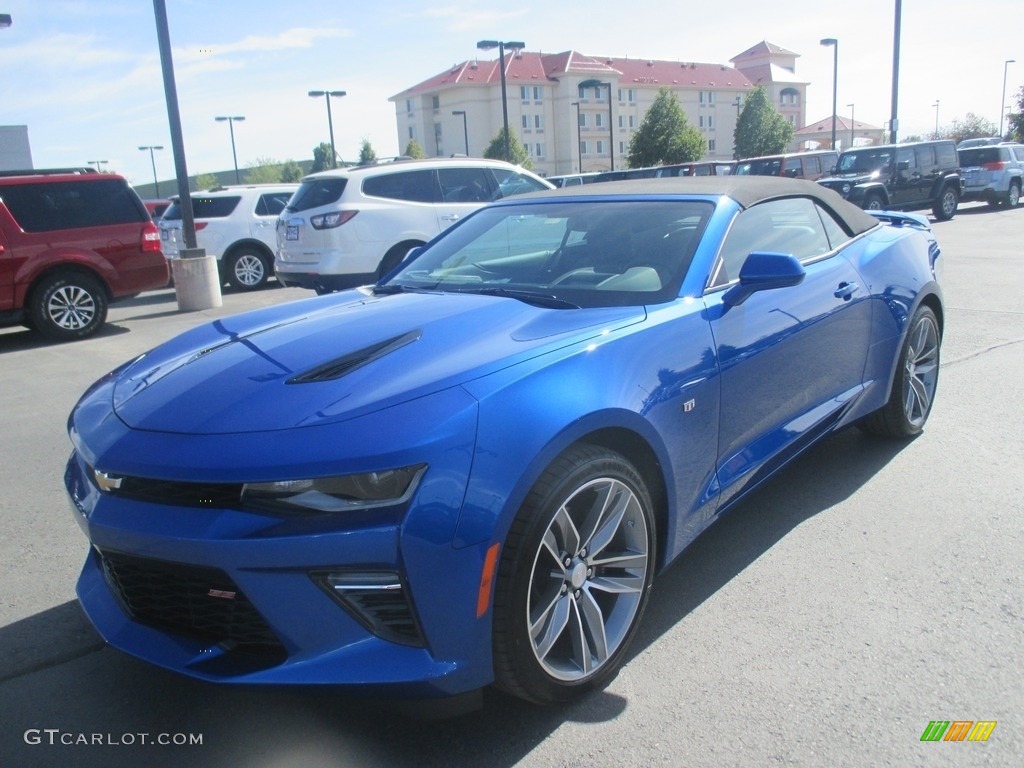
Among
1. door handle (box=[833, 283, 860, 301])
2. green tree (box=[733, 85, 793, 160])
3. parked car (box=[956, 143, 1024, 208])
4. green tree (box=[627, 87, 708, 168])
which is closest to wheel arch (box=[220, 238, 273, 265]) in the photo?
door handle (box=[833, 283, 860, 301])

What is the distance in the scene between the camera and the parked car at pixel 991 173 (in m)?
24.4

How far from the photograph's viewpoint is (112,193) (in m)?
10.4

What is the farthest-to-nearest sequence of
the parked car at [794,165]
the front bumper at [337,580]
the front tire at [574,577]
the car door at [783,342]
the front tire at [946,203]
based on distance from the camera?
the parked car at [794,165] < the front tire at [946,203] < the car door at [783,342] < the front tire at [574,577] < the front bumper at [337,580]

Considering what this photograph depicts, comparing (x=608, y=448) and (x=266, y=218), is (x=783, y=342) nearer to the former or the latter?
(x=608, y=448)

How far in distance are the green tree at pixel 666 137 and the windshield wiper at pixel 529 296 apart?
2183 inches

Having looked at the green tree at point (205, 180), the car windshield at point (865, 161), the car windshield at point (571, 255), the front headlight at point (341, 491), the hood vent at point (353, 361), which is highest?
the green tree at point (205, 180)

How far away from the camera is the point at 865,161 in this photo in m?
21.6

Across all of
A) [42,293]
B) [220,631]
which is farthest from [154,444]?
[42,293]


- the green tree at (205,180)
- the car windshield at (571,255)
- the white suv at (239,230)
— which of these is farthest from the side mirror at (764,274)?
the green tree at (205,180)

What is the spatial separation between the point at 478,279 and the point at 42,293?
795cm

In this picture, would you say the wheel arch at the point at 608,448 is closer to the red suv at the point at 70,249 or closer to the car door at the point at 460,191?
the car door at the point at 460,191

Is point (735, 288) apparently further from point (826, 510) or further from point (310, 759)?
point (310, 759)

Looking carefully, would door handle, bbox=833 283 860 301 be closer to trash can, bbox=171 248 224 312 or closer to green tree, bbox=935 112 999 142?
trash can, bbox=171 248 224 312

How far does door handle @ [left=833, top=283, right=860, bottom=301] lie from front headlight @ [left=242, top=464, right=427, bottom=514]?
2587 mm
